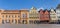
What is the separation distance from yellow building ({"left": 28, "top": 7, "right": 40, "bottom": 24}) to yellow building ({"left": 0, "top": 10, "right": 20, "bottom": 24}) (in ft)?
1.07

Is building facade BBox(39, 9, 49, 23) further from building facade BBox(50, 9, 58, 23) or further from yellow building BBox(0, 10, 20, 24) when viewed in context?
yellow building BBox(0, 10, 20, 24)

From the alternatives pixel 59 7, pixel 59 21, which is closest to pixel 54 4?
pixel 59 7

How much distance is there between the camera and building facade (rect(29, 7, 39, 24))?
367 cm

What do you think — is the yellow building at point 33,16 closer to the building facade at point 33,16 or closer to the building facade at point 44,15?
the building facade at point 33,16

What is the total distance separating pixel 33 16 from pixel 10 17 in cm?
62

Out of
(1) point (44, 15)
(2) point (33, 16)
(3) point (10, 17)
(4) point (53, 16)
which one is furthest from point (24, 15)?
(4) point (53, 16)

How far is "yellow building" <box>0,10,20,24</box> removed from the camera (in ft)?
11.8

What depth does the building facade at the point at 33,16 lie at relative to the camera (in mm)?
3672

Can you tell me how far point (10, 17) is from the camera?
3705 millimetres

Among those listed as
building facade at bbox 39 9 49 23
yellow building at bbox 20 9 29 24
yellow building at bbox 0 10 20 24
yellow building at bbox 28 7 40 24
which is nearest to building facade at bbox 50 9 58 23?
building facade at bbox 39 9 49 23

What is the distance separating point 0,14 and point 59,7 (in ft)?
5.23

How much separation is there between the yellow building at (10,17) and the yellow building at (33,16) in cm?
33

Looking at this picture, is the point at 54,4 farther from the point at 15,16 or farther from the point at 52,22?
the point at 15,16

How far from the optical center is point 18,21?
3.72m
